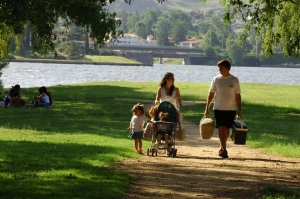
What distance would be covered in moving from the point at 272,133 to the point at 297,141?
288 cm

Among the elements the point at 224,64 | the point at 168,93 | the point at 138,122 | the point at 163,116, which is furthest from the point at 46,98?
the point at 224,64

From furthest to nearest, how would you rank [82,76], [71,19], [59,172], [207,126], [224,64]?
[82,76], [71,19], [207,126], [224,64], [59,172]

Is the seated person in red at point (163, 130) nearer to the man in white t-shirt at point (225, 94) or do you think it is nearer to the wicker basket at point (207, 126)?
the wicker basket at point (207, 126)

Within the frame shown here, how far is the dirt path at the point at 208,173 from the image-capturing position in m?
11.9

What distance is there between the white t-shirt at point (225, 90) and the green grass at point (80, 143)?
2000 mm

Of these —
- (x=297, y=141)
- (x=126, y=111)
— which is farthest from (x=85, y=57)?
(x=297, y=141)

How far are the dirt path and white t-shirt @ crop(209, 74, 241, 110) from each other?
1055 mm

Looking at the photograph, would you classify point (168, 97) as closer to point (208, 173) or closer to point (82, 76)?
point (208, 173)

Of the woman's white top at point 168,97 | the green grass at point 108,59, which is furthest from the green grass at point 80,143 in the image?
the green grass at point 108,59

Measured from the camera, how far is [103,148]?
1781 centimetres

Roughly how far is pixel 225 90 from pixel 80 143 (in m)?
4.37

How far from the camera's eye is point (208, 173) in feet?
45.9

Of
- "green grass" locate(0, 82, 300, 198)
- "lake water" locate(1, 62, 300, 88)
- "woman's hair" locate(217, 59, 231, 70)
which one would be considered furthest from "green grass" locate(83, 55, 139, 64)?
"woman's hair" locate(217, 59, 231, 70)

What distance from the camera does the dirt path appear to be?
39.1 feet
